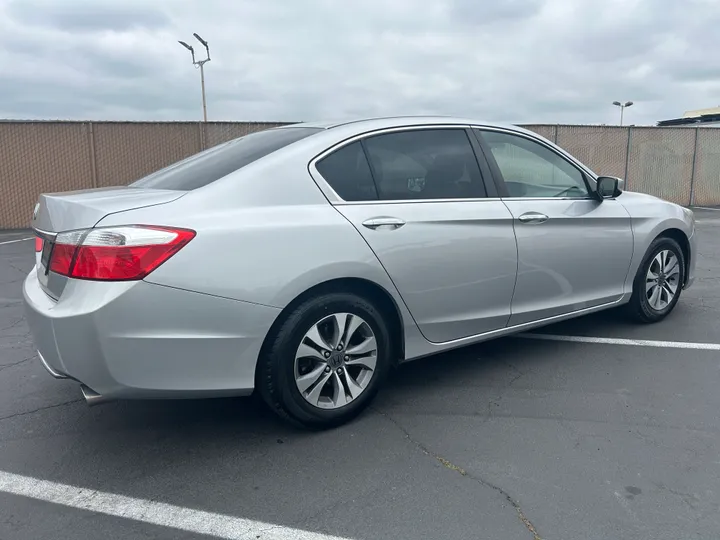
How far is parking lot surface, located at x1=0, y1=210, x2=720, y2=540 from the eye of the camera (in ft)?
8.05

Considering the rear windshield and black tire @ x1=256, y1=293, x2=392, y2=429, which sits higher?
the rear windshield

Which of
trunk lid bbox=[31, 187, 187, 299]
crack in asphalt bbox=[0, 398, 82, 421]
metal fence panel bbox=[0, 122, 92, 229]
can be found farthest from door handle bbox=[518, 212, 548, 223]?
metal fence panel bbox=[0, 122, 92, 229]

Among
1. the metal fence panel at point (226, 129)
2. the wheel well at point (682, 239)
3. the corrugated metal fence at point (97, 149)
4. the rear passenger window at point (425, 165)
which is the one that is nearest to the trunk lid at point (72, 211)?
the rear passenger window at point (425, 165)

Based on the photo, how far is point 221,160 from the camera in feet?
11.1

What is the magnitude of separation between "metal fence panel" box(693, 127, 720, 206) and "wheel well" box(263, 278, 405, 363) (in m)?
15.8

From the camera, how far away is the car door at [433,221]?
3.26 meters

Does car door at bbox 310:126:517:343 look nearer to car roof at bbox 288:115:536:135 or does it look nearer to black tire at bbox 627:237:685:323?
car roof at bbox 288:115:536:135

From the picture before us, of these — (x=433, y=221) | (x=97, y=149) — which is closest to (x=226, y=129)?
(x=97, y=149)

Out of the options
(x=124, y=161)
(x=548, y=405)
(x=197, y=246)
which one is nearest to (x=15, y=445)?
(x=197, y=246)

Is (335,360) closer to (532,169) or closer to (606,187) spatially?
(532,169)

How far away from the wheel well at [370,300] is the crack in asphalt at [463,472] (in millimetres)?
393

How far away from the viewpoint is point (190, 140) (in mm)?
14016

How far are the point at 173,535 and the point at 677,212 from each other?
448 centimetres

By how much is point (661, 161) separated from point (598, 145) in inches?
73.4
